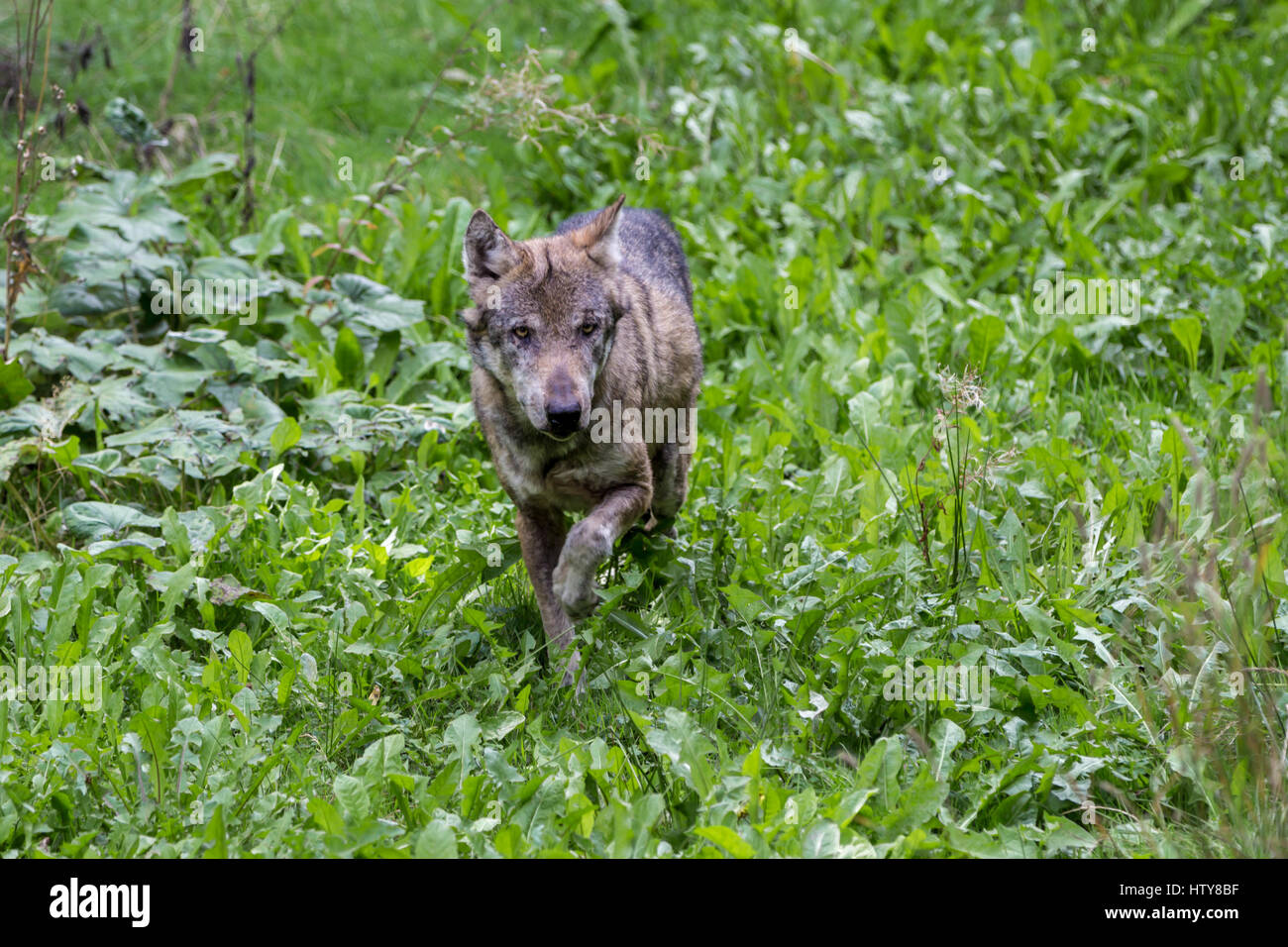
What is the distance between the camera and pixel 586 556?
462cm

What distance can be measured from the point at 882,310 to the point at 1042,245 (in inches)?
56.5

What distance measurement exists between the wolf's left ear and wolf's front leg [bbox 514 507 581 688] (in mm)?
1039

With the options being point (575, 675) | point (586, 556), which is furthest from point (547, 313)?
point (575, 675)

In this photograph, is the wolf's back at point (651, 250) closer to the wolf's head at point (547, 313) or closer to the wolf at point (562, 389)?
the wolf at point (562, 389)

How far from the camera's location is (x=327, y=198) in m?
8.88

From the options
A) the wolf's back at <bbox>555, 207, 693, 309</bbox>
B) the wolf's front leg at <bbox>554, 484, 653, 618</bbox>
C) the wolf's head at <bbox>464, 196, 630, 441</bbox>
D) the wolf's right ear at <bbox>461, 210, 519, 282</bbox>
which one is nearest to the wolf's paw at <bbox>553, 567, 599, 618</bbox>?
the wolf's front leg at <bbox>554, 484, 653, 618</bbox>

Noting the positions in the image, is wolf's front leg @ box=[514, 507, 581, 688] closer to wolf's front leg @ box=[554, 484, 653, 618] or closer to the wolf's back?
wolf's front leg @ box=[554, 484, 653, 618]

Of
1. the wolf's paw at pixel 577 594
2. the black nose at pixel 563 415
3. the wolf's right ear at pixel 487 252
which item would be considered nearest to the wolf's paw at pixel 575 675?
the wolf's paw at pixel 577 594

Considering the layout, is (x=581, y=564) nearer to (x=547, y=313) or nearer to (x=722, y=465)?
(x=547, y=313)

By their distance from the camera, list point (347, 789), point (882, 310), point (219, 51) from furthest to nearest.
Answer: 1. point (219, 51)
2. point (882, 310)
3. point (347, 789)

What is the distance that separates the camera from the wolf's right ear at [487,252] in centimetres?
496

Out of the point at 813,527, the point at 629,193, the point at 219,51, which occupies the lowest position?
the point at 813,527
